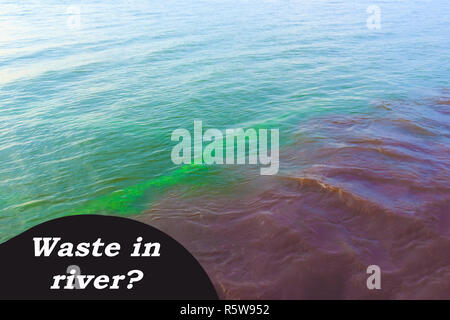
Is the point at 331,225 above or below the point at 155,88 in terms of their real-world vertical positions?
below

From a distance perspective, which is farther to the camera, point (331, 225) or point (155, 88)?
point (155, 88)

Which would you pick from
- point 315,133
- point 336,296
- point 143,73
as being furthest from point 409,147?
point 143,73

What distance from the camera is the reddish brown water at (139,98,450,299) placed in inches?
160

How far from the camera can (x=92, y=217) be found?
5.86 m

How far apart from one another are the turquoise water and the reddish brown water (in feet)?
2.67

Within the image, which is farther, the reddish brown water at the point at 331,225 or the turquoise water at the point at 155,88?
the turquoise water at the point at 155,88

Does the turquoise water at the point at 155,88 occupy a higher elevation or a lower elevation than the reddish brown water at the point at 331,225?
higher

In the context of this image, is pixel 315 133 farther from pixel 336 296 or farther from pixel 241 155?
pixel 336 296

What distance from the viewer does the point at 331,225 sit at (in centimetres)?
501

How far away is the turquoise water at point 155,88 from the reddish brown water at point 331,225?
0.82 meters

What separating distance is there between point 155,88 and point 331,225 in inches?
378

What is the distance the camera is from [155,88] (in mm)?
12625

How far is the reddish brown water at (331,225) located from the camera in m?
4.07

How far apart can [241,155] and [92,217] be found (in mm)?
3642
